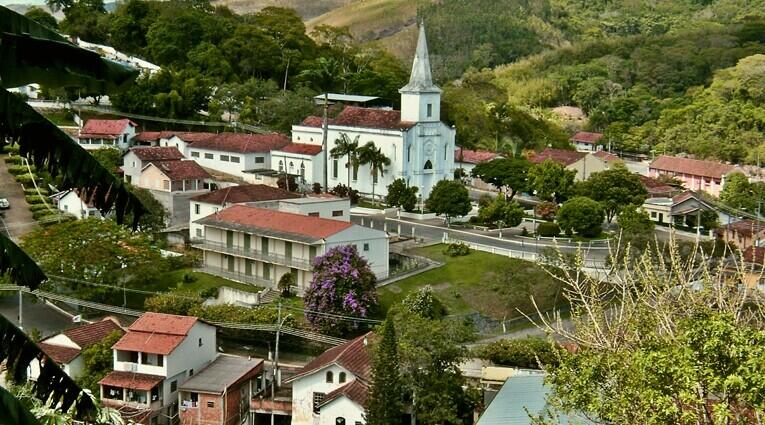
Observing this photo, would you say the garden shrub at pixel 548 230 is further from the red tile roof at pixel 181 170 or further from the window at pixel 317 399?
the window at pixel 317 399

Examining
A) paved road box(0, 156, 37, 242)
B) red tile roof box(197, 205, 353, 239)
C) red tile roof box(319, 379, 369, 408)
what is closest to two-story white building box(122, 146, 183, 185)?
paved road box(0, 156, 37, 242)

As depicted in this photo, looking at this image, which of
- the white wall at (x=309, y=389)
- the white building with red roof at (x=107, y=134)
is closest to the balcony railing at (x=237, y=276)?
the white wall at (x=309, y=389)

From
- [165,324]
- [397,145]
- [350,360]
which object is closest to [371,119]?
[397,145]

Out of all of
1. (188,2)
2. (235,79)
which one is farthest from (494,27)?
(235,79)

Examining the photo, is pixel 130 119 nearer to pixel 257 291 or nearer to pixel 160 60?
pixel 160 60

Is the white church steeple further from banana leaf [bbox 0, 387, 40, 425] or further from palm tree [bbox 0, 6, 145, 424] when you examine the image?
banana leaf [bbox 0, 387, 40, 425]

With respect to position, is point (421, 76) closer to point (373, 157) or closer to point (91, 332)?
point (373, 157)
